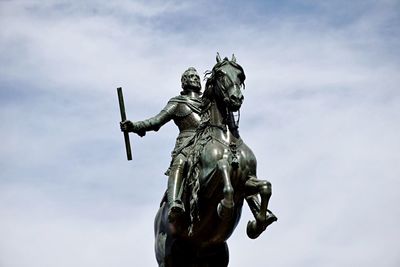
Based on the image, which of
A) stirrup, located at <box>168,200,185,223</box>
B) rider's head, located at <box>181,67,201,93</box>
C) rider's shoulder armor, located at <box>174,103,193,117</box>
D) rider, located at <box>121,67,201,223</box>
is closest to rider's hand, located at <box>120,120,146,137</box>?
rider, located at <box>121,67,201,223</box>

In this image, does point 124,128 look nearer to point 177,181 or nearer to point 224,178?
point 177,181

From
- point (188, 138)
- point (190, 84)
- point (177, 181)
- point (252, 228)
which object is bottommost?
point (252, 228)

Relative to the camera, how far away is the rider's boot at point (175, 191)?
13172mm

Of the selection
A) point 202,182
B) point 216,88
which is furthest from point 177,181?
point 216,88

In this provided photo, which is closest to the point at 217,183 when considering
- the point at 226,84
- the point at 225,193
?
the point at 225,193

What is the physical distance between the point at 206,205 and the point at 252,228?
732 millimetres

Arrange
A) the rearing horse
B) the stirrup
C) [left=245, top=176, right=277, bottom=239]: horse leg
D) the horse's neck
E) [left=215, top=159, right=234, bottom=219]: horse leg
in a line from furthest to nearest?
1. the horse's neck
2. the stirrup
3. the rearing horse
4. [left=245, top=176, right=277, bottom=239]: horse leg
5. [left=215, top=159, right=234, bottom=219]: horse leg

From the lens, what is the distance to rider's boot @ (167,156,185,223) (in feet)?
43.2

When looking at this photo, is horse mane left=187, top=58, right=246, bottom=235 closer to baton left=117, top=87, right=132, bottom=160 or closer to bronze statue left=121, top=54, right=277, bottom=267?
Result: bronze statue left=121, top=54, right=277, bottom=267

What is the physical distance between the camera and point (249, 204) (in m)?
13.3

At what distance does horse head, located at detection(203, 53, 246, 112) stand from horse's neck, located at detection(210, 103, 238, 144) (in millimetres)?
115

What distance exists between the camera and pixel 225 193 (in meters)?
12.4

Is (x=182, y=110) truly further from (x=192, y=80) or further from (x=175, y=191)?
(x=175, y=191)

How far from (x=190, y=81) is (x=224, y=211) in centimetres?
321
